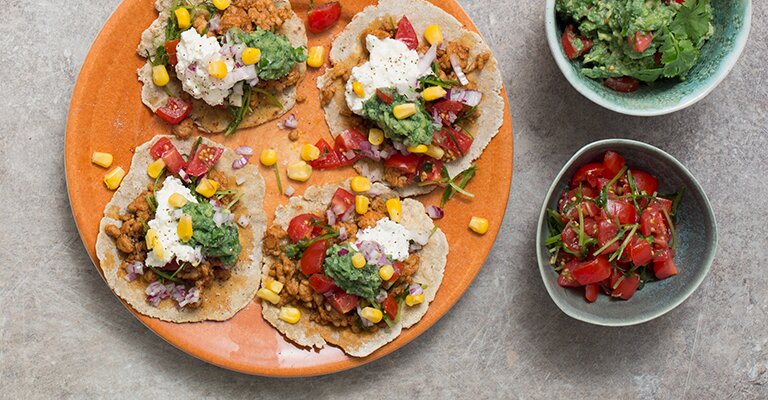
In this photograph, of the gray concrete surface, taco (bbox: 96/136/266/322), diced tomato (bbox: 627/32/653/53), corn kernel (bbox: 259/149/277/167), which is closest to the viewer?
diced tomato (bbox: 627/32/653/53)

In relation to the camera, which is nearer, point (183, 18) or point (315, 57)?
point (183, 18)

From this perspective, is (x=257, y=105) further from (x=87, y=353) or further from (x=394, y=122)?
(x=87, y=353)

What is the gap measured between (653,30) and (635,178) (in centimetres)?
90

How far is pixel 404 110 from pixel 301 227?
95 cm

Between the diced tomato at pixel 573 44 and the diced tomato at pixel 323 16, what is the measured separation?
1.36m

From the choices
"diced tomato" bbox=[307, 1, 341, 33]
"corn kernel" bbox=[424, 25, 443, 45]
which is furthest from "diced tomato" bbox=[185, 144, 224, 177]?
"corn kernel" bbox=[424, 25, 443, 45]

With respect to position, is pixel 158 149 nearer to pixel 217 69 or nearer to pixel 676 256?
pixel 217 69

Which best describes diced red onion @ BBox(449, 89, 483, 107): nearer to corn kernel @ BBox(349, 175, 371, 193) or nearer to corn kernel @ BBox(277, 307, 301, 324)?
corn kernel @ BBox(349, 175, 371, 193)

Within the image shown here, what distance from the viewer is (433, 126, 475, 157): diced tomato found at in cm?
441

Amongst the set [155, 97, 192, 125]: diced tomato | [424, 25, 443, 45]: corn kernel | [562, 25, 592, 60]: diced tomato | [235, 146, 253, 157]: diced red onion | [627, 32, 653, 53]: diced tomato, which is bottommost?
[235, 146, 253, 157]: diced red onion

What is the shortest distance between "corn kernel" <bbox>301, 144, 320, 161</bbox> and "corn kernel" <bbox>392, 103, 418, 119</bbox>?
0.60m

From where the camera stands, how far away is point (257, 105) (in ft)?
14.7

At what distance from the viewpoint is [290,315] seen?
14.7 feet

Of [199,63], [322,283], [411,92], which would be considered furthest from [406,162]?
[199,63]
